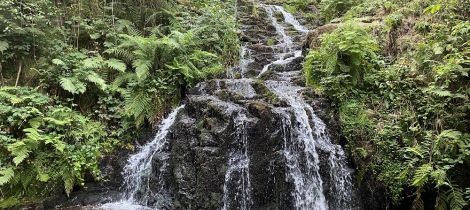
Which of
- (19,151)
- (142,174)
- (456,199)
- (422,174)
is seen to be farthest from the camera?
(142,174)

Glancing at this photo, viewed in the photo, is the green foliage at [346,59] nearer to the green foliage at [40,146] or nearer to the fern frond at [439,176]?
the fern frond at [439,176]

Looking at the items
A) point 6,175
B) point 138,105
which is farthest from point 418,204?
point 6,175

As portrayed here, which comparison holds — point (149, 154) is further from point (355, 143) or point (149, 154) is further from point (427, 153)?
point (427, 153)

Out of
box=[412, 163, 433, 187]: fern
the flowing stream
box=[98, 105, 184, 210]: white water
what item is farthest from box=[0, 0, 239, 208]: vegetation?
box=[412, 163, 433, 187]: fern

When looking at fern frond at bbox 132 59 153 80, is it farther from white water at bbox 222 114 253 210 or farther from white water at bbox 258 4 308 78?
white water at bbox 258 4 308 78

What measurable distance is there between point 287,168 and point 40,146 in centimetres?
433

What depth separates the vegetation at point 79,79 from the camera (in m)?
5.75

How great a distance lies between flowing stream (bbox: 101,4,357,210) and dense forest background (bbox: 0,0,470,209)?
422 millimetres

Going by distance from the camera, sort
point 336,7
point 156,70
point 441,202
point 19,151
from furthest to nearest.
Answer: point 336,7 → point 156,70 → point 19,151 → point 441,202

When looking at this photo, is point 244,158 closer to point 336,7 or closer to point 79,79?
point 79,79

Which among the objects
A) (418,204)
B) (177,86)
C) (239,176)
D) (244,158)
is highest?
(177,86)

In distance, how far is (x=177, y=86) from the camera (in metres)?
7.61

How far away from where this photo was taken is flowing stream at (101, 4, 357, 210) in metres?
5.61

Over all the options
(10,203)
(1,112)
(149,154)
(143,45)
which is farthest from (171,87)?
(10,203)
